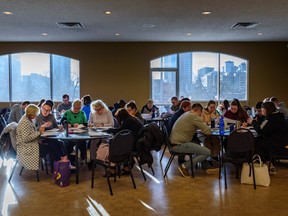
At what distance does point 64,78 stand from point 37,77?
0.90 meters

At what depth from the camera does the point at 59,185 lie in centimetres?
495

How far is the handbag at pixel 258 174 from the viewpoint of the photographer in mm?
4930

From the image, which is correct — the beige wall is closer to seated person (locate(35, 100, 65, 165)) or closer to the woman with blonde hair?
seated person (locate(35, 100, 65, 165))

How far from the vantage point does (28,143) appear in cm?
509

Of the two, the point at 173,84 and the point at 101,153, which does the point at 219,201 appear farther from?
the point at 173,84

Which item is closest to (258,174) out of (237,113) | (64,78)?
(237,113)

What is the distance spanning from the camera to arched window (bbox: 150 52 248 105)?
11.4 m

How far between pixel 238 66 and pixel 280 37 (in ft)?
5.74

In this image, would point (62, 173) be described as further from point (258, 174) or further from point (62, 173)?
point (258, 174)

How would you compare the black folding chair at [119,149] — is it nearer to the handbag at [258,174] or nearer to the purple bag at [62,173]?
the purple bag at [62,173]

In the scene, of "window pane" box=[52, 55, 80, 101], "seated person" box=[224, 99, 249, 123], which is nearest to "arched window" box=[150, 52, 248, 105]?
"window pane" box=[52, 55, 80, 101]

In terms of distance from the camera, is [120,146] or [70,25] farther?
[70,25]

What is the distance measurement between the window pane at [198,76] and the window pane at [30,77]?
14.7 feet

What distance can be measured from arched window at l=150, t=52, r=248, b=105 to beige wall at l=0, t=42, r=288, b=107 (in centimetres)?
37
